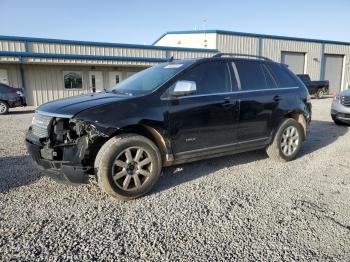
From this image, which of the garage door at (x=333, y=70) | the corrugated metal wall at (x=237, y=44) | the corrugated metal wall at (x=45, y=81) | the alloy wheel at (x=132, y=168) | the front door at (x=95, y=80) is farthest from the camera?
the garage door at (x=333, y=70)

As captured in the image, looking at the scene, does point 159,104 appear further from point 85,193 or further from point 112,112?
point 85,193

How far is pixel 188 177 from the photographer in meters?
4.47

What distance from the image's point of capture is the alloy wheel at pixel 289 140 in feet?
17.3

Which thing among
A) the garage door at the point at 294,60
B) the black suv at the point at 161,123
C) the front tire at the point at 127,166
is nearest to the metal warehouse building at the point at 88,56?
the garage door at the point at 294,60

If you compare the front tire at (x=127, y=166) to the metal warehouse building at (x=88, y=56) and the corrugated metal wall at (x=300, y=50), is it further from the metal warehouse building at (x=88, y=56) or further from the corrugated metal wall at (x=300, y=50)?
the corrugated metal wall at (x=300, y=50)

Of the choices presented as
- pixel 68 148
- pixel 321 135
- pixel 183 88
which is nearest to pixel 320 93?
pixel 321 135

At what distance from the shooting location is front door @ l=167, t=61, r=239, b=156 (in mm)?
3961

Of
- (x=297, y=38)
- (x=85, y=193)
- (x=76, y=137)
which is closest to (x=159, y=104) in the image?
(x=76, y=137)

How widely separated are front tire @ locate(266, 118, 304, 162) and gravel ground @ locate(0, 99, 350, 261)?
33 cm

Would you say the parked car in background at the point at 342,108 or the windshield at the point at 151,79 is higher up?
the windshield at the point at 151,79

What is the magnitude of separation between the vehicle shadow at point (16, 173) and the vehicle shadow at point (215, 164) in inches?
77.8

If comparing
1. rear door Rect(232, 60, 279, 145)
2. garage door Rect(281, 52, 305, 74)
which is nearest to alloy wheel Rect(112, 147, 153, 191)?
rear door Rect(232, 60, 279, 145)

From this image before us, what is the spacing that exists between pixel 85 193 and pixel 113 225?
98 cm

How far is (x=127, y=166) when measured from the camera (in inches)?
141
